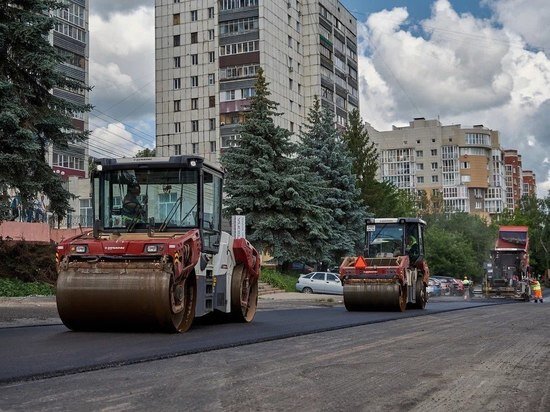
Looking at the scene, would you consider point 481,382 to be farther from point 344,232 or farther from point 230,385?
point 344,232

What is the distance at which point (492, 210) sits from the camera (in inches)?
5497

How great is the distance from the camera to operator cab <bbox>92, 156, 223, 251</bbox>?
502 inches

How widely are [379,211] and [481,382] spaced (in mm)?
45984

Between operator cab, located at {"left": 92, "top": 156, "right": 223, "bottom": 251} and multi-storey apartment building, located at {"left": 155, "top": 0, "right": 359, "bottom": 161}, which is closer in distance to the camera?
operator cab, located at {"left": 92, "top": 156, "right": 223, "bottom": 251}

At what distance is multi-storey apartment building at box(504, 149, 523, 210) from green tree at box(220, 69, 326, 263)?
13326cm

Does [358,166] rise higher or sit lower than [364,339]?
higher

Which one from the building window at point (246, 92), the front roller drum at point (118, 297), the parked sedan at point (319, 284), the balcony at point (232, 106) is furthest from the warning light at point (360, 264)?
the building window at point (246, 92)

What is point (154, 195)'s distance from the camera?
42.4 ft

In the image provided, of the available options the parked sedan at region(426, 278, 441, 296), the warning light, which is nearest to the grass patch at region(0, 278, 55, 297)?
the warning light

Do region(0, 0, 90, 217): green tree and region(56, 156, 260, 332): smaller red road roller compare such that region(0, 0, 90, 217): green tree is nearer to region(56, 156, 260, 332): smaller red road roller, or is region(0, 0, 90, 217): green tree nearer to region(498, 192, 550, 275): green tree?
region(56, 156, 260, 332): smaller red road roller

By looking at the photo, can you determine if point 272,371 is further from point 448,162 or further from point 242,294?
point 448,162

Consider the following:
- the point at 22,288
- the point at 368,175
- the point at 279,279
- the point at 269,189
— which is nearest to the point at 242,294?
the point at 22,288

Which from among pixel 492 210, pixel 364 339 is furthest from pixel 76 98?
pixel 492 210

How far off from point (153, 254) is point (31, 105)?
1502cm
